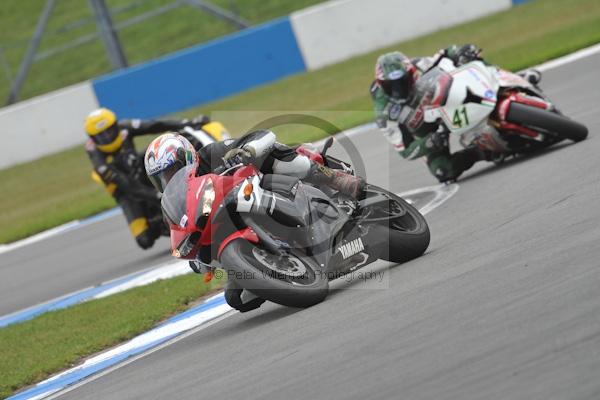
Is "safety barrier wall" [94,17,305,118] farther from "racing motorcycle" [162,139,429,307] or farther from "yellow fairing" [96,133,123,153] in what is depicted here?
"racing motorcycle" [162,139,429,307]

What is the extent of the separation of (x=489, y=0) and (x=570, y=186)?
15.8 meters

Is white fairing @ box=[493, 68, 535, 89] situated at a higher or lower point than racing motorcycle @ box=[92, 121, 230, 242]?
higher

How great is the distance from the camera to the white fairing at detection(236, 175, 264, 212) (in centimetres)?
728

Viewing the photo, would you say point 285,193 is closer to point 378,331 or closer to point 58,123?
point 378,331

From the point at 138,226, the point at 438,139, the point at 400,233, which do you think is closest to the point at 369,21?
the point at 138,226

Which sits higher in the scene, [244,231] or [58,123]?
[244,231]

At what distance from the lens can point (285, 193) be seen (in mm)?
7547

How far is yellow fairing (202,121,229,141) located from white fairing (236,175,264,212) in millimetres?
5791

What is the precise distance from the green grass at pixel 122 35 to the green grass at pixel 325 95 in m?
4.18

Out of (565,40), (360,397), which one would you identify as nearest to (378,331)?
(360,397)

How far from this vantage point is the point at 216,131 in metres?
13.3

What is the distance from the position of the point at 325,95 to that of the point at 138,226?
8.90 meters

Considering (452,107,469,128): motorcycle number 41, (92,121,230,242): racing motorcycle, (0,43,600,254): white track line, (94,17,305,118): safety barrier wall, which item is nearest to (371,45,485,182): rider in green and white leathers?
(452,107,469,128): motorcycle number 41

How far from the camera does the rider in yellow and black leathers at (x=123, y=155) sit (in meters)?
13.4
